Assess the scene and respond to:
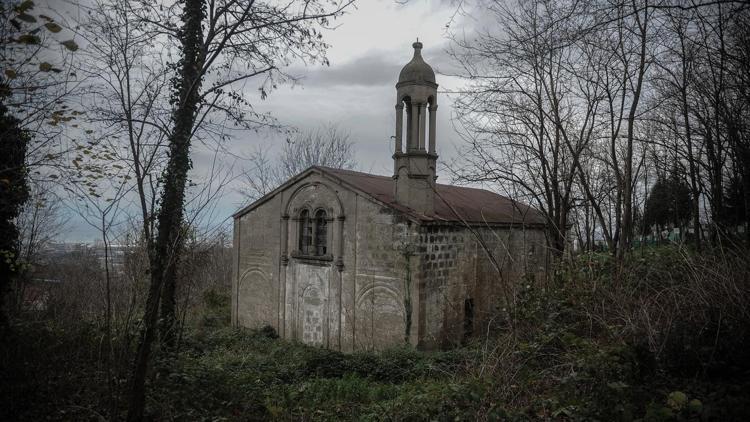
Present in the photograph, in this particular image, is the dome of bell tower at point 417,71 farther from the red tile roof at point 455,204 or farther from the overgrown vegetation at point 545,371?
the overgrown vegetation at point 545,371

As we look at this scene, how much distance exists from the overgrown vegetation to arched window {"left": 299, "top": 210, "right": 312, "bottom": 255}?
559 cm

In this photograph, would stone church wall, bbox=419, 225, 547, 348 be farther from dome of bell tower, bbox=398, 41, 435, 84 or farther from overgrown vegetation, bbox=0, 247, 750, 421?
dome of bell tower, bbox=398, 41, 435, 84

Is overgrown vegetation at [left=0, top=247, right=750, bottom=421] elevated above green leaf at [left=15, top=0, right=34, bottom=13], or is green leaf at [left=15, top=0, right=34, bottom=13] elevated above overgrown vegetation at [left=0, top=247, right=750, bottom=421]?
green leaf at [left=15, top=0, right=34, bottom=13]

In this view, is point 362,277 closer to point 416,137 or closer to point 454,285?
point 454,285

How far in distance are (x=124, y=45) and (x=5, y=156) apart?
4224 mm

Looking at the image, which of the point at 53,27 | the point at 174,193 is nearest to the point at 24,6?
the point at 53,27

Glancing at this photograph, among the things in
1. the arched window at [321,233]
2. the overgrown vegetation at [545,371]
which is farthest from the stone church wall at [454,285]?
the arched window at [321,233]

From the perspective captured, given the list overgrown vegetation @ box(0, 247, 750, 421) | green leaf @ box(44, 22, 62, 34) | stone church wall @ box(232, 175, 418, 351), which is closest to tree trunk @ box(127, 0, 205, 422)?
overgrown vegetation @ box(0, 247, 750, 421)

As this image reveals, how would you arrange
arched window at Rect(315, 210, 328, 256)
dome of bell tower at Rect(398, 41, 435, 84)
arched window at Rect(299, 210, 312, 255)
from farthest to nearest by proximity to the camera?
arched window at Rect(299, 210, 312, 255) < arched window at Rect(315, 210, 328, 256) < dome of bell tower at Rect(398, 41, 435, 84)

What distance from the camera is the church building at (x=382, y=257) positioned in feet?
42.9

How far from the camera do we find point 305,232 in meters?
15.6

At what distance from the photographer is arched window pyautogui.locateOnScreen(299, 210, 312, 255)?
1541 cm

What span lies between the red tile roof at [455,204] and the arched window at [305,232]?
1.77m

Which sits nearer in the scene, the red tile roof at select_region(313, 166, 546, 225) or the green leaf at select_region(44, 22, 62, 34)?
the green leaf at select_region(44, 22, 62, 34)
